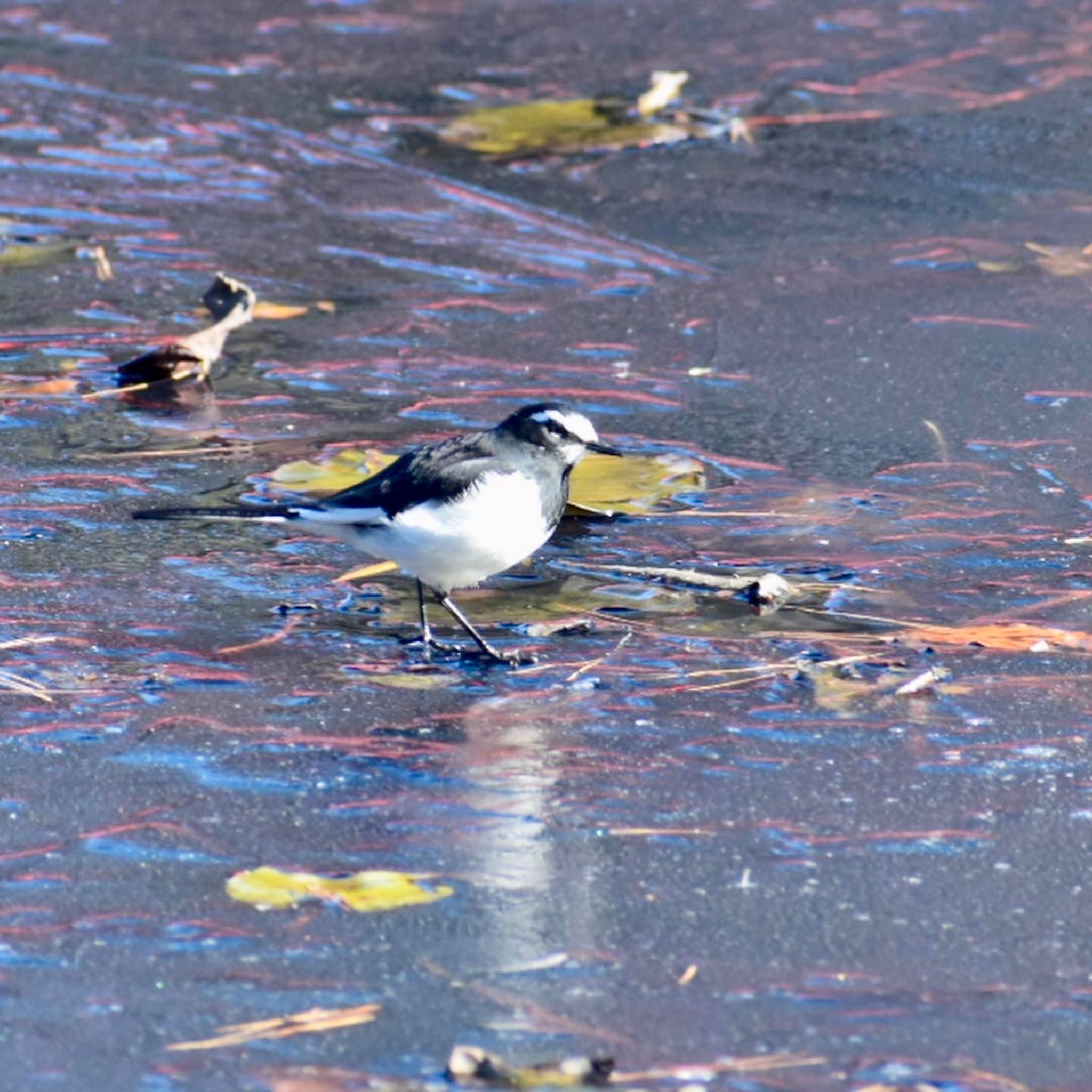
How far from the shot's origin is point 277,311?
26.4 feet

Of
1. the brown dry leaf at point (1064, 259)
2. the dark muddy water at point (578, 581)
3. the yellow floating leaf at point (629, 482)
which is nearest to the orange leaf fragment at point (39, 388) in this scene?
the dark muddy water at point (578, 581)

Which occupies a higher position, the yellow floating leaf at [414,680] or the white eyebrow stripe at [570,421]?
the white eyebrow stripe at [570,421]

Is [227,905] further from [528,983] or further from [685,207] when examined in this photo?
[685,207]

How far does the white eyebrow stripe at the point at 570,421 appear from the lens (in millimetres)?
5344

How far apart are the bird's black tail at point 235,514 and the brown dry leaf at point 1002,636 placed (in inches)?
65.9

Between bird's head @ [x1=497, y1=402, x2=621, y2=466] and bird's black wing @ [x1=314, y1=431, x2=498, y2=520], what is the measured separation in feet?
0.29

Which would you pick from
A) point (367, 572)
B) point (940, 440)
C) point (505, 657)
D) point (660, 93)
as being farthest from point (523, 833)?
point (660, 93)

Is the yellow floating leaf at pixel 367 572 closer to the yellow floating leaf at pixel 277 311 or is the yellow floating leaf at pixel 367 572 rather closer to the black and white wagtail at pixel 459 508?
the black and white wagtail at pixel 459 508

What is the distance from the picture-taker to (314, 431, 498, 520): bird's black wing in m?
5.15

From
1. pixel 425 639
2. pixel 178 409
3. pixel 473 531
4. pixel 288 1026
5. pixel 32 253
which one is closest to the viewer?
→ pixel 288 1026

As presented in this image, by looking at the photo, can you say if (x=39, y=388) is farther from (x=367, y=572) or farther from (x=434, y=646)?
(x=434, y=646)

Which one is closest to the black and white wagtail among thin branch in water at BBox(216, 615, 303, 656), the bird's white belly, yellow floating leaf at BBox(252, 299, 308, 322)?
the bird's white belly

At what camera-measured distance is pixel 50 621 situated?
5.22 metres

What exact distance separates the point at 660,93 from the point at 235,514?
5725 mm
